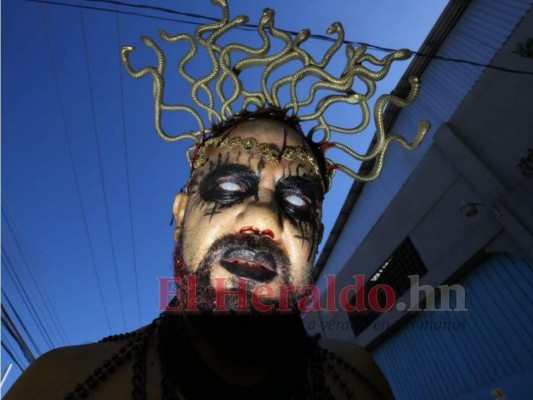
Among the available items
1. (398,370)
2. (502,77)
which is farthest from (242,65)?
(398,370)

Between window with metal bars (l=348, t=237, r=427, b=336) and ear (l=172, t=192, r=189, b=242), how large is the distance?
7.02m

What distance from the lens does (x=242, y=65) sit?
8.71 feet

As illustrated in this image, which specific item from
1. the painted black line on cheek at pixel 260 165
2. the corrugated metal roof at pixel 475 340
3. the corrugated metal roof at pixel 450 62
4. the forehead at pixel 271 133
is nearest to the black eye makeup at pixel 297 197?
the painted black line on cheek at pixel 260 165

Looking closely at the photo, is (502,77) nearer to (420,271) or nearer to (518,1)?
(518,1)

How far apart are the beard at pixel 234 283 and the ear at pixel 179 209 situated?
425 mm

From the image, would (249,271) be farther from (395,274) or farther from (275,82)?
(395,274)

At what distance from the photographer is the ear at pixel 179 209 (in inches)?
85.0

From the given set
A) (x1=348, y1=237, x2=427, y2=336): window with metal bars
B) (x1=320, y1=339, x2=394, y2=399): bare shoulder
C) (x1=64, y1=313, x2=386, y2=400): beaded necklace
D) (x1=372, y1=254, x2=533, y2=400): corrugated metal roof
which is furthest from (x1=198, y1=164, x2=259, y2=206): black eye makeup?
(x1=348, y1=237, x2=427, y2=336): window with metal bars

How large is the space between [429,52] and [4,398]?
33.1 ft

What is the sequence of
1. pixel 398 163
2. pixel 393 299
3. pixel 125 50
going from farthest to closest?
pixel 398 163, pixel 393 299, pixel 125 50

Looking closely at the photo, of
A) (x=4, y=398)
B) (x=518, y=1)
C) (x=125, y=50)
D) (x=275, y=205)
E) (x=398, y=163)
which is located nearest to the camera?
(x=4, y=398)

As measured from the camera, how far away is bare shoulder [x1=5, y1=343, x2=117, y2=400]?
1481 mm

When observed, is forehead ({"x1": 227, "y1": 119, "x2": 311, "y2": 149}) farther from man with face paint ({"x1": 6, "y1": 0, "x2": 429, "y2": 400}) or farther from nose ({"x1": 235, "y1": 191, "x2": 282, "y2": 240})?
nose ({"x1": 235, "y1": 191, "x2": 282, "y2": 240})

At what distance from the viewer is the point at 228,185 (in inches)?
76.2
